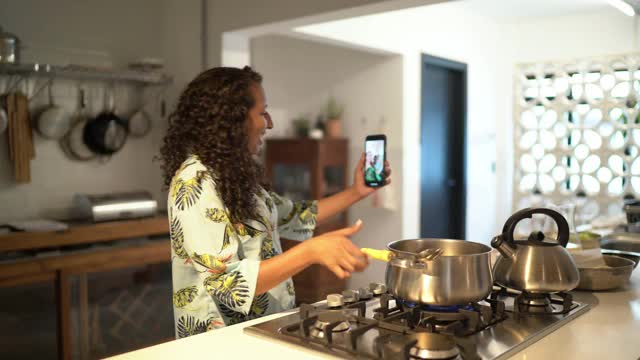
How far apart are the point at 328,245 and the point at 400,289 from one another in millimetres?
182

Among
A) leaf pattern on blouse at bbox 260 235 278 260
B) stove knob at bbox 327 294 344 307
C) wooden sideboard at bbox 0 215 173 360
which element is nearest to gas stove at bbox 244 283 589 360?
stove knob at bbox 327 294 344 307

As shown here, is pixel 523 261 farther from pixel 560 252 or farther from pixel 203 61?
pixel 203 61

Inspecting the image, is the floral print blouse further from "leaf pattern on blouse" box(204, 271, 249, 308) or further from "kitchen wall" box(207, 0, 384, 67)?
"kitchen wall" box(207, 0, 384, 67)

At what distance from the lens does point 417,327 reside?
1.23 metres

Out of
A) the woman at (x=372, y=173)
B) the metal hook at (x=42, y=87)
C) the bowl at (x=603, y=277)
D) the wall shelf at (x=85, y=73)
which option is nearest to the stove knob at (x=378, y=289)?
the woman at (x=372, y=173)

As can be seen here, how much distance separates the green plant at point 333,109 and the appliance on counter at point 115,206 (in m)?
2.01

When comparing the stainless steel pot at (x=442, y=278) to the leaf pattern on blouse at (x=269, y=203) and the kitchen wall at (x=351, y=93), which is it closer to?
the leaf pattern on blouse at (x=269, y=203)

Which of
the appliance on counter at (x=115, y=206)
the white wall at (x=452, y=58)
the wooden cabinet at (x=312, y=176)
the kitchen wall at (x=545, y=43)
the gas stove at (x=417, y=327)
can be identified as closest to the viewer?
the gas stove at (x=417, y=327)

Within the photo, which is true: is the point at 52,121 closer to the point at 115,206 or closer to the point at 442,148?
the point at 115,206

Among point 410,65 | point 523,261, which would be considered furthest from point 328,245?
point 410,65

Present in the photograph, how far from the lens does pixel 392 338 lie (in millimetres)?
1207

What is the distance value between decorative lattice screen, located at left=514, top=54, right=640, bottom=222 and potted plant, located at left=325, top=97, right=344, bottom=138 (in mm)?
2102

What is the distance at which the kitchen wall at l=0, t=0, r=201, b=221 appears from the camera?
3.16 m

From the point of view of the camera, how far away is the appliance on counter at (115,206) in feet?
10.2
